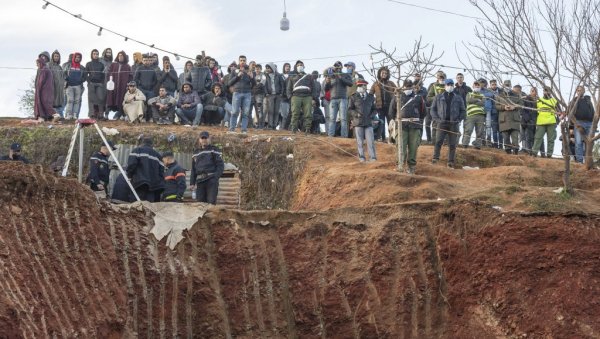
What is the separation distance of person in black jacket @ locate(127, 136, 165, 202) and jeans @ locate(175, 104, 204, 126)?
7499 millimetres

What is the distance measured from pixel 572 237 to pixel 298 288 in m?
3.96

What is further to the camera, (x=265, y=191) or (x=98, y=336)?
(x=265, y=191)

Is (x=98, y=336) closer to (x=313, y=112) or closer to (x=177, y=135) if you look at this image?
(x=177, y=135)

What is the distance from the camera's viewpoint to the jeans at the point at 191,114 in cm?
2255

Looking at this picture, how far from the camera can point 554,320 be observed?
12148 mm

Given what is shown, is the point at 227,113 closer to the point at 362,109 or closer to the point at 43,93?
the point at 43,93

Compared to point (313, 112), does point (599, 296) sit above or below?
below

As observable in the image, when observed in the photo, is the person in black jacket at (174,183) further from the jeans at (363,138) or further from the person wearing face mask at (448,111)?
the person wearing face mask at (448,111)

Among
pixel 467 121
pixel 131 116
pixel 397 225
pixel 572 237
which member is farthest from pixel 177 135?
pixel 572 237

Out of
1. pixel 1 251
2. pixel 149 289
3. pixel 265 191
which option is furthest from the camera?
pixel 265 191

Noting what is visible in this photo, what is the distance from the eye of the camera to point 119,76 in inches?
880

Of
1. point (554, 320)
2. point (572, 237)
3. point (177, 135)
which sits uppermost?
point (177, 135)

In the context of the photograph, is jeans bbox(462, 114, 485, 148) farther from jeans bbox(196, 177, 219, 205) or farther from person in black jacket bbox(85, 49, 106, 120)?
person in black jacket bbox(85, 49, 106, 120)

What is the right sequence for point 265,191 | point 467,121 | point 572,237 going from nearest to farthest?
point 572,237, point 265,191, point 467,121
